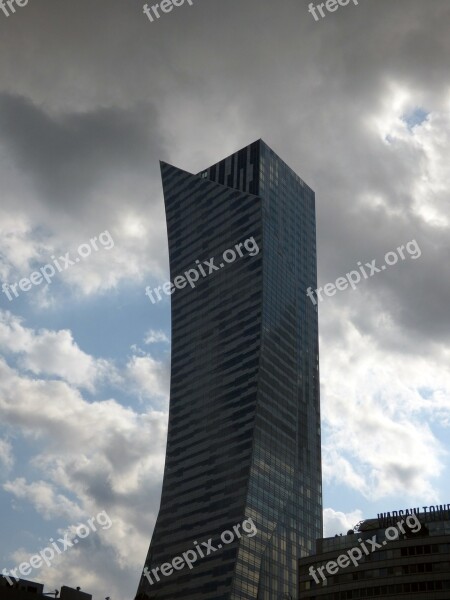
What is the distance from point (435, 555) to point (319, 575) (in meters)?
23.7

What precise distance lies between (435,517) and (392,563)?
1460 centimetres

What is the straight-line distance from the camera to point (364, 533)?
15825 cm

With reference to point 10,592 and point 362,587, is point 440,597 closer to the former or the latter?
point 362,587

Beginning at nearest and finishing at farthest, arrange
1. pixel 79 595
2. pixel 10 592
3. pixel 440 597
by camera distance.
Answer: pixel 10 592 → pixel 79 595 → pixel 440 597

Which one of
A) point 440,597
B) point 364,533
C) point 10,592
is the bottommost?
point 10,592

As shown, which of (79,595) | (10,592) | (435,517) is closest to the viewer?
(10,592)

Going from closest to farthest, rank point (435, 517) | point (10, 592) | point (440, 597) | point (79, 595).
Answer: point (10, 592)
point (79, 595)
point (440, 597)
point (435, 517)

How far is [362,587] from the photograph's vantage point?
149375mm

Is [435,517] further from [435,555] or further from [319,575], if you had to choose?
[319,575]

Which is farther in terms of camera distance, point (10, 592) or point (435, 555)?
point (435, 555)

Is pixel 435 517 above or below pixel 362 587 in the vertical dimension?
above

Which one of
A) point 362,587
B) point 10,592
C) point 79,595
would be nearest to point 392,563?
point 362,587

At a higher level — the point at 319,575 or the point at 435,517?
the point at 435,517

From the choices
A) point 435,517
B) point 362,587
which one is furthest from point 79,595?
point 435,517
